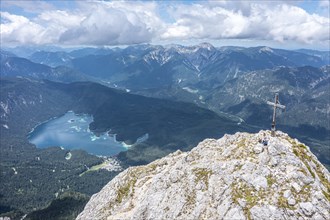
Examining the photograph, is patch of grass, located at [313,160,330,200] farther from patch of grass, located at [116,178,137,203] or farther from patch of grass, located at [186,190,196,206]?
patch of grass, located at [116,178,137,203]

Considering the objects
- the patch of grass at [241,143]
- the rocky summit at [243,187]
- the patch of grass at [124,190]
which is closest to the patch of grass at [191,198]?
the rocky summit at [243,187]

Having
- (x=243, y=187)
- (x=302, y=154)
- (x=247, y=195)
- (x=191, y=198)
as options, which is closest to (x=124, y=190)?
(x=191, y=198)

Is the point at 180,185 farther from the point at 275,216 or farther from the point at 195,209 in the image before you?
the point at 275,216

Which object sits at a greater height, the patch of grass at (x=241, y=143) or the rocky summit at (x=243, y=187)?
the patch of grass at (x=241, y=143)

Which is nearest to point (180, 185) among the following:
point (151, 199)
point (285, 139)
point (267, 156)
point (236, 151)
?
point (151, 199)

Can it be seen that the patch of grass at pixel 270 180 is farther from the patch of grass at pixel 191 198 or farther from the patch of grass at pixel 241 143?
the patch of grass at pixel 191 198

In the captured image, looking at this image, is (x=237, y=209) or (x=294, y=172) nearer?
(x=237, y=209)

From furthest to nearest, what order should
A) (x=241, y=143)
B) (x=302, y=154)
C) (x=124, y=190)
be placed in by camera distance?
(x=124, y=190)
(x=241, y=143)
(x=302, y=154)

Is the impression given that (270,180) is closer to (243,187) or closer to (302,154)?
(243,187)
